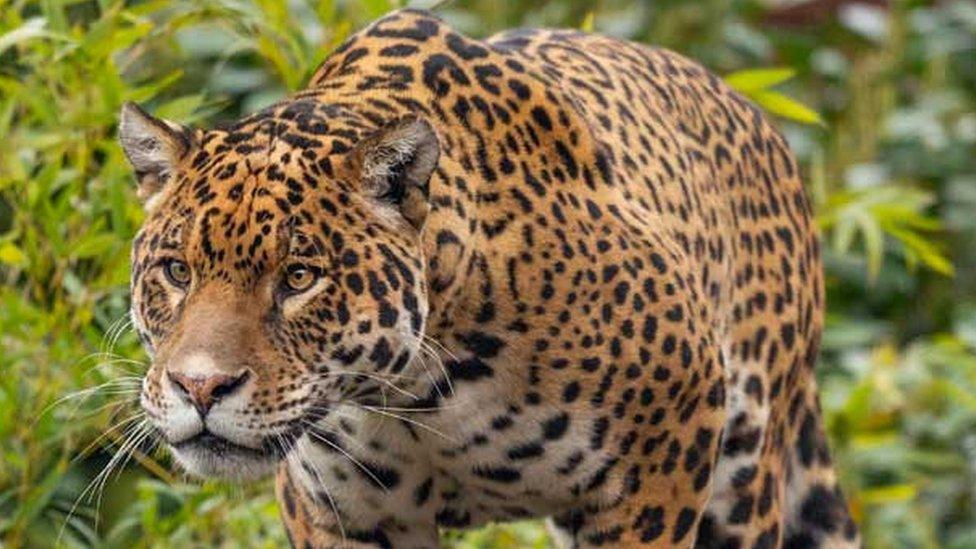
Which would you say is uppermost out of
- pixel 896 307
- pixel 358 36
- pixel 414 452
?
pixel 358 36

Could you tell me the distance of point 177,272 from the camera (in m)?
5.68

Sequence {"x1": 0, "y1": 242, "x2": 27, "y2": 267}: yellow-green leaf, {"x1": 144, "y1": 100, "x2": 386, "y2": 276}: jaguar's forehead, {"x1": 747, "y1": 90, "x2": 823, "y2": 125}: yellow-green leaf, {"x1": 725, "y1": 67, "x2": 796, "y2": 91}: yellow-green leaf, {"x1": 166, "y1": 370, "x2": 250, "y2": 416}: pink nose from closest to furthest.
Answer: {"x1": 166, "y1": 370, "x2": 250, "y2": 416}: pink nose → {"x1": 144, "y1": 100, "x2": 386, "y2": 276}: jaguar's forehead → {"x1": 0, "y1": 242, "x2": 27, "y2": 267}: yellow-green leaf → {"x1": 747, "y1": 90, "x2": 823, "y2": 125}: yellow-green leaf → {"x1": 725, "y1": 67, "x2": 796, "y2": 91}: yellow-green leaf

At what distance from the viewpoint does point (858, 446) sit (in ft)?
35.7

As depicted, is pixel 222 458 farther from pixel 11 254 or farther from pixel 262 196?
pixel 11 254

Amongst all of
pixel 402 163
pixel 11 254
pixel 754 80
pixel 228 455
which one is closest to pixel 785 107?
pixel 754 80

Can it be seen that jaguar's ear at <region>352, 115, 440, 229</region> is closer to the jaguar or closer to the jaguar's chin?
the jaguar

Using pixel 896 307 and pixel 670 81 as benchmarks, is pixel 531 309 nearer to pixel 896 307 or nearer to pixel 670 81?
→ pixel 670 81

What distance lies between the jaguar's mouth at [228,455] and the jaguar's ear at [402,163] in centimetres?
56

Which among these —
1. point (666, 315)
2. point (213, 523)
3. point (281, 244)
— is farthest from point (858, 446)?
point (281, 244)

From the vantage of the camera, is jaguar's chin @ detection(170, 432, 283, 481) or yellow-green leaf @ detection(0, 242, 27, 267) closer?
jaguar's chin @ detection(170, 432, 283, 481)

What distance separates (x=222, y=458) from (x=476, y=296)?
2.45 ft

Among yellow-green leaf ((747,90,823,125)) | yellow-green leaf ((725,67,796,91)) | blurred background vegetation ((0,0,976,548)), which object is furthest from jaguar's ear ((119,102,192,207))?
yellow-green leaf ((725,67,796,91))

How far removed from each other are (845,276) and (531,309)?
6936 millimetres

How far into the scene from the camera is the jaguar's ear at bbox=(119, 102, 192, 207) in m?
5.85
